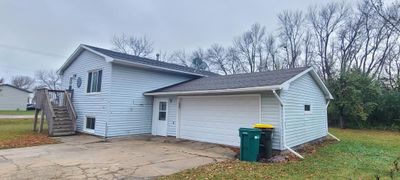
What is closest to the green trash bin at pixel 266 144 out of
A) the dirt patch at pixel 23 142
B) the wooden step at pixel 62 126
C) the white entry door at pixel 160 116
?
the white entry door at pixel 160 116

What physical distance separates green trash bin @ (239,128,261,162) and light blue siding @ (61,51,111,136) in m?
7.03

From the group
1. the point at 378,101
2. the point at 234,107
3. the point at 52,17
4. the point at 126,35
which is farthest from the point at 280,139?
the point at 126,35

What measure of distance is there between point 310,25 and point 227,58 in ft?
39.2

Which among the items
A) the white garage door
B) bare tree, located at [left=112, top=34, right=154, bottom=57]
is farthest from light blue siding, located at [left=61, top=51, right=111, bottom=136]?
bare tree, located at [left=112, top=34, right=154, bottom=57]

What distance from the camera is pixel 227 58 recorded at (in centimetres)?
3706

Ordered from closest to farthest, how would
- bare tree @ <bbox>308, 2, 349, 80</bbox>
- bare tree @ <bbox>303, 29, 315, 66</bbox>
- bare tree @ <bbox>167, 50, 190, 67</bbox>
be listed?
bare tree @ <bbox>308, 2, 349, 80</bbox> < bare tree @ <bbox>303, 29, 315, 66</bbox> < bare tree @ <bbox>167, 50, 190, 67</bbox>

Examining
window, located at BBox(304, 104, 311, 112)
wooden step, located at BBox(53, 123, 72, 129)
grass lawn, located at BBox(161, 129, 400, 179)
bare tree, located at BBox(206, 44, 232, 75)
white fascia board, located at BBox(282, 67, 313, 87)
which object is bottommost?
grass lawn, located at BBox(161, 129, 400, 179)

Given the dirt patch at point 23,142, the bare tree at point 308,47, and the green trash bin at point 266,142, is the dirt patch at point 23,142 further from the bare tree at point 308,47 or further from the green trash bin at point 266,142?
the bare tree at point 308,47

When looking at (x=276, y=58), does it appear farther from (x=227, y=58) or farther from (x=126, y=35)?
(x=126, y=35)

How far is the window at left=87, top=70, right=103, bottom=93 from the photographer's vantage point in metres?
12.7

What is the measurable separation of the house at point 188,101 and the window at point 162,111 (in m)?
0.05

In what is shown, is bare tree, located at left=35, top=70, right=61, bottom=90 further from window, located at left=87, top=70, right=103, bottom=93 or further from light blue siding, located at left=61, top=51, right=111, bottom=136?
window, located at left=87, top=70, right=103, bottom=93

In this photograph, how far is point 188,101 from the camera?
11.7m

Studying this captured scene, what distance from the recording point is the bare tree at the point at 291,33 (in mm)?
31753
